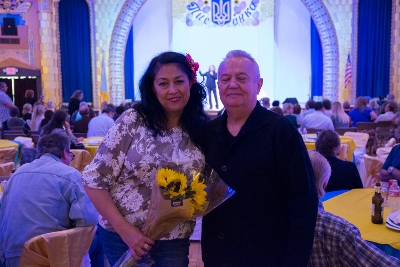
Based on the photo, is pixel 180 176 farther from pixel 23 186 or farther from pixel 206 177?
pixel 23 186

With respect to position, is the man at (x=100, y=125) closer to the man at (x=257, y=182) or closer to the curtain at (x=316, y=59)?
the man at (x=257, y=182)

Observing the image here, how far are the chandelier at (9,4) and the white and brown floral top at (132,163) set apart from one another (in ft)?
39.3

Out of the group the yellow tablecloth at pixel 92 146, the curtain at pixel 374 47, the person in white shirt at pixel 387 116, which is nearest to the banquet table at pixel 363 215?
the yellow tablecloth at pixel 92 146

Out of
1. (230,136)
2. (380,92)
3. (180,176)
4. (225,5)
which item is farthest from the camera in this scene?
(225,5)

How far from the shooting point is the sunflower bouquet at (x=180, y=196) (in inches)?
57.5

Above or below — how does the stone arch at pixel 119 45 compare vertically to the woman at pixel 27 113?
above

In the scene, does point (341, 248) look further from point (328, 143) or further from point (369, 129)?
point (369, 129)

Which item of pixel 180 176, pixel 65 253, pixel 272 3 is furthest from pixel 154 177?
pixel 272 3

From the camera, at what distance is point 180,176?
1471 millimetres

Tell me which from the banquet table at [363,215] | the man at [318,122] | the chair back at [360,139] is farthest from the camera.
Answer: the man at [318,122]

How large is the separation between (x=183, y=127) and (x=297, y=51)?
13671 millimetres

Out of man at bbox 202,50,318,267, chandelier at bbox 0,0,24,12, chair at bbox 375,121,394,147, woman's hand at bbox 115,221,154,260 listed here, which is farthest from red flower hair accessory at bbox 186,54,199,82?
chandelier at bbox 0,0,24,12

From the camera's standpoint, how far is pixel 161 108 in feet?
5.96

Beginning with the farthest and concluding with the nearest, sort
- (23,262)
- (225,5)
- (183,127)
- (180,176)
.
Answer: (225,5), (23,262), (183,127), (180,176)
